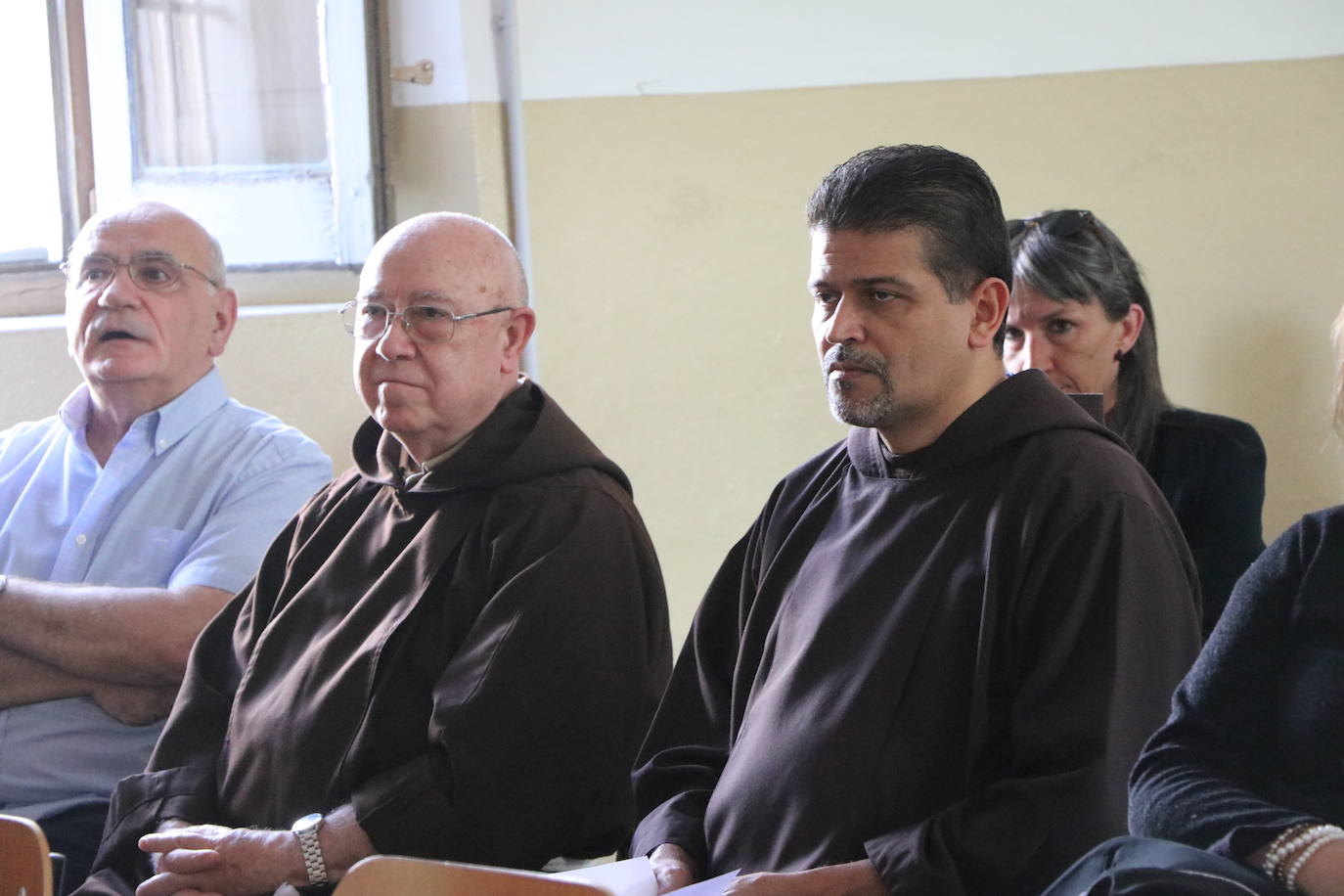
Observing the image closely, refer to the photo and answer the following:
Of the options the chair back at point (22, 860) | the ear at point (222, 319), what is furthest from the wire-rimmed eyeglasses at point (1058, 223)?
the chair back at point (22, 860)

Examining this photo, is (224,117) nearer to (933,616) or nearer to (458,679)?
(458,679)

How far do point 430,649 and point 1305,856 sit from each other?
137cm

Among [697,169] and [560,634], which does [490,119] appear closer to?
[697,169]

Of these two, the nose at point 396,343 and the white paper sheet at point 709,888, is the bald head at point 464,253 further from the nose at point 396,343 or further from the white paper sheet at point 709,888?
the white paper sheet at point 709,888

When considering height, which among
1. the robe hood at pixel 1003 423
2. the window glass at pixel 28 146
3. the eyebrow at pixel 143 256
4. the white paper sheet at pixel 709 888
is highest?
the window glass at pixel 28 146

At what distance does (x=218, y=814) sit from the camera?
8.75 ft

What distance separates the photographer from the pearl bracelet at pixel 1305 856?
1.69 meters

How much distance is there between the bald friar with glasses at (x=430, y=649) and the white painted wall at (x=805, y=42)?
1.16 m

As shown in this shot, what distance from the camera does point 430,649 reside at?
254cm

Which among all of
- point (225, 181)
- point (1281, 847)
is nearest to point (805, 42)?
point (225, 181)

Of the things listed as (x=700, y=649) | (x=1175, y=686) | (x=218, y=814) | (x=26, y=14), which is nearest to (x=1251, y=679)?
(x=1175, y=686)

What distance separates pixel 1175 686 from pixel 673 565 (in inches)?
77.5

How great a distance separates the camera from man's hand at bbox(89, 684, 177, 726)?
2.95 metres

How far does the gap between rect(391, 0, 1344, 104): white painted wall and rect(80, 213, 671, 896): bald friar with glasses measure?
1157 mm
